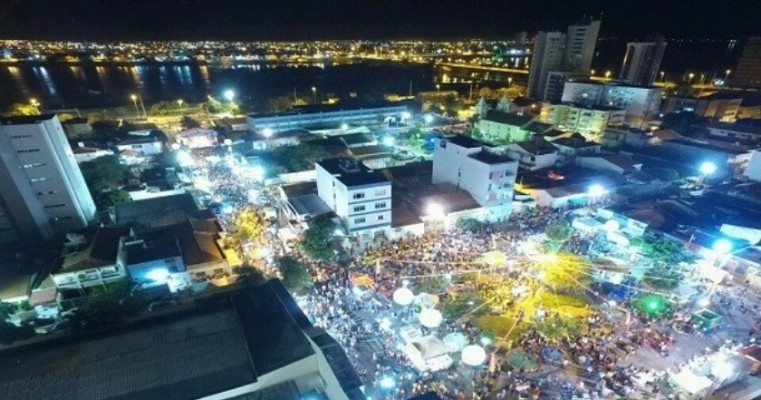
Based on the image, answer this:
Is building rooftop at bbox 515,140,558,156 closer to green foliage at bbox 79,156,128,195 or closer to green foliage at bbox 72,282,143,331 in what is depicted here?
green foliage at bbox 72,282,143,331

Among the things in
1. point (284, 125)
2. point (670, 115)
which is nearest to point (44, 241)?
point (284, 125)

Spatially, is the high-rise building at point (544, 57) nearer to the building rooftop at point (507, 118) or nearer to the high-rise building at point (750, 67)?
the building rooftop at point (507, 118)

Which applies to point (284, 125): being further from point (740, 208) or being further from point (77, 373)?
point (740, 208)

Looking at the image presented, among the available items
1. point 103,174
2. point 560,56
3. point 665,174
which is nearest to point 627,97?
point 560,56

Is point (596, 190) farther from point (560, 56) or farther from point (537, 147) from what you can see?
point (560, 56)

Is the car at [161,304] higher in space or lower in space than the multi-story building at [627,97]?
lower

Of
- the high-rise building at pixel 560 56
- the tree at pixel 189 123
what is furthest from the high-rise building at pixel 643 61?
the tree at pixel 189 123

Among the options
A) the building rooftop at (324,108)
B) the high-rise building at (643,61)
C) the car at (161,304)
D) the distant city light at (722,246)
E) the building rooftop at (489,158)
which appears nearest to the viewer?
the car at (161,304)
